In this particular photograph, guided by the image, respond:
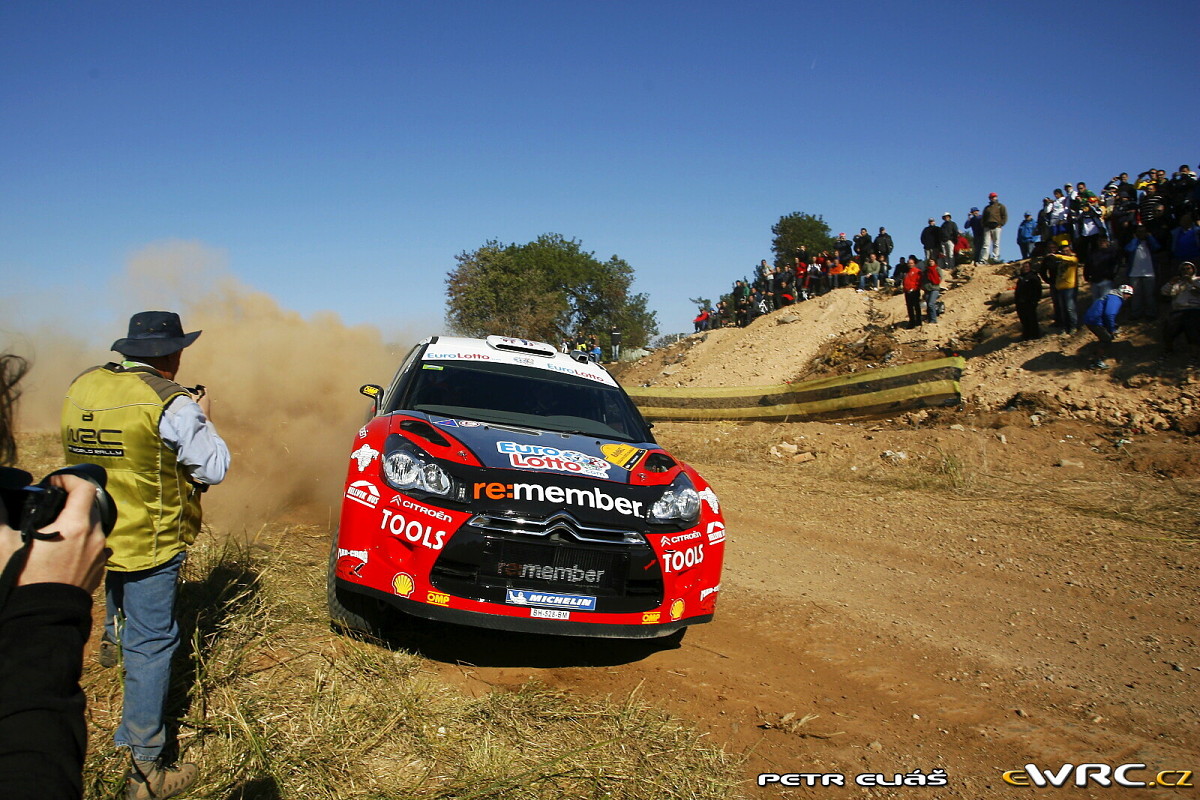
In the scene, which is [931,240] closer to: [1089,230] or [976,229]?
[976,229]

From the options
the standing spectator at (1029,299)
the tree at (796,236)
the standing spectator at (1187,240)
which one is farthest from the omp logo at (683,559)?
the tree at (796,236)

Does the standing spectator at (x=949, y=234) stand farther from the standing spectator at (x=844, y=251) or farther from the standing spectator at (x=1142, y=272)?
the standing spectator at (x=1142, y=272)

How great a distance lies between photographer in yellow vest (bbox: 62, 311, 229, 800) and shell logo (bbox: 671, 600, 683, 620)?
238 centimetres

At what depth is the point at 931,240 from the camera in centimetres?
2278

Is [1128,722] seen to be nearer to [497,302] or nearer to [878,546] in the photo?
[878,546]

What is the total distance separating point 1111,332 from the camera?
539 inches

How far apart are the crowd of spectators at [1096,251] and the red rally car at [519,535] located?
37.5ft

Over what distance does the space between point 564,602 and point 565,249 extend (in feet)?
175

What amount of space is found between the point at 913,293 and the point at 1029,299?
13.8ft

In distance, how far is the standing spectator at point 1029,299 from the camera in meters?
15.2

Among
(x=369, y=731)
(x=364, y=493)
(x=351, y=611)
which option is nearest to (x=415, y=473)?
(x=364, y=493)

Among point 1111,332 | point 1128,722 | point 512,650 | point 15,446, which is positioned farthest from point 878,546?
point 1111,332

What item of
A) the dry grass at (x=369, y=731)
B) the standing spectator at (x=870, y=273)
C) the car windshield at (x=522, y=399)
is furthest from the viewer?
the standing spectator at (x=870, y=273)

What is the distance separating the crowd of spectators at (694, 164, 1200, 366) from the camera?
1296cm
